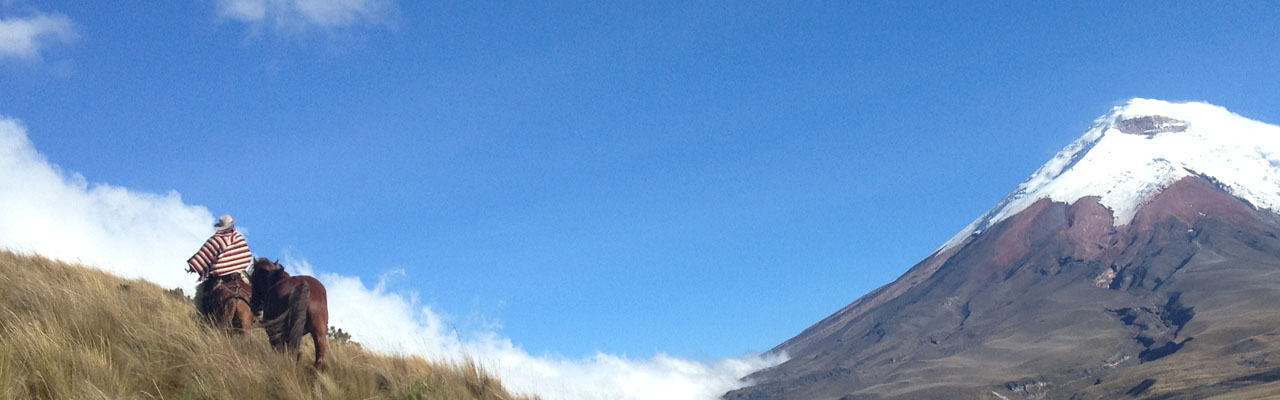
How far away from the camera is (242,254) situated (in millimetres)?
10914

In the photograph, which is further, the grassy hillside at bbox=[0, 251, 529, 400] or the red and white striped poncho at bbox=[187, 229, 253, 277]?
the red and white striped poncho at bbox=[187, 229, 253, 277]

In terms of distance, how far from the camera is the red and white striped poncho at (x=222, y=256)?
1059 centimetres

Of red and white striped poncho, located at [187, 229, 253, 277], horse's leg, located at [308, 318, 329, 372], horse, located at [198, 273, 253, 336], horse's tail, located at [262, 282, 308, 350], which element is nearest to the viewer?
horse's leg, located at [308, 318, 329, 372]


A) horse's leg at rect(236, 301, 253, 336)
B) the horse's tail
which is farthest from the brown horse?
horse's leg at rect(236, 301, 253, 336)

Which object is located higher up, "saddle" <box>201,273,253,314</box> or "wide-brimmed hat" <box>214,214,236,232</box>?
"wide-brimmed hat" <box>214,214,236,232</box>

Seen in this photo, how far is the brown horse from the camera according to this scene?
388 inches

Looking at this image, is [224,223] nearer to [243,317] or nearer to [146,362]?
[243,317]

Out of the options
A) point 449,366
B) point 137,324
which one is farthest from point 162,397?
point 449,366

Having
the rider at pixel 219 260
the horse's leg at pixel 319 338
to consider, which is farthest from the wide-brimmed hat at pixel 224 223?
the horse's leg at pixel 319 338

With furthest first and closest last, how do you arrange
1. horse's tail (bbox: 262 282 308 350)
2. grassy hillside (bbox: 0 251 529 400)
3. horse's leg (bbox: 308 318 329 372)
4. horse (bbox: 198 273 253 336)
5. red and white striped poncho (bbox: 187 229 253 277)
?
red and white striped poncho (bbox: 187 229 253 277), horse (bbox: 198 273 253 336), horse's tail (bbox: 262 282 308 350), horse's leg (bbox: 308 318 329 372), grassy hillside (bbox: 0 251 529 400)

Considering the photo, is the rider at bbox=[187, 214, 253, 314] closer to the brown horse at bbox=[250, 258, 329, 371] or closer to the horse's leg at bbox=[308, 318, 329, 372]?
the brown horse at bbox=[250, 258, 329, 371]

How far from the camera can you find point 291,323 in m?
9.93

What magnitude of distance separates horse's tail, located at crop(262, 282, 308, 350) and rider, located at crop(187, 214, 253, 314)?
1.09m

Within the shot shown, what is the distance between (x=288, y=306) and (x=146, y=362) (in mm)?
2235
